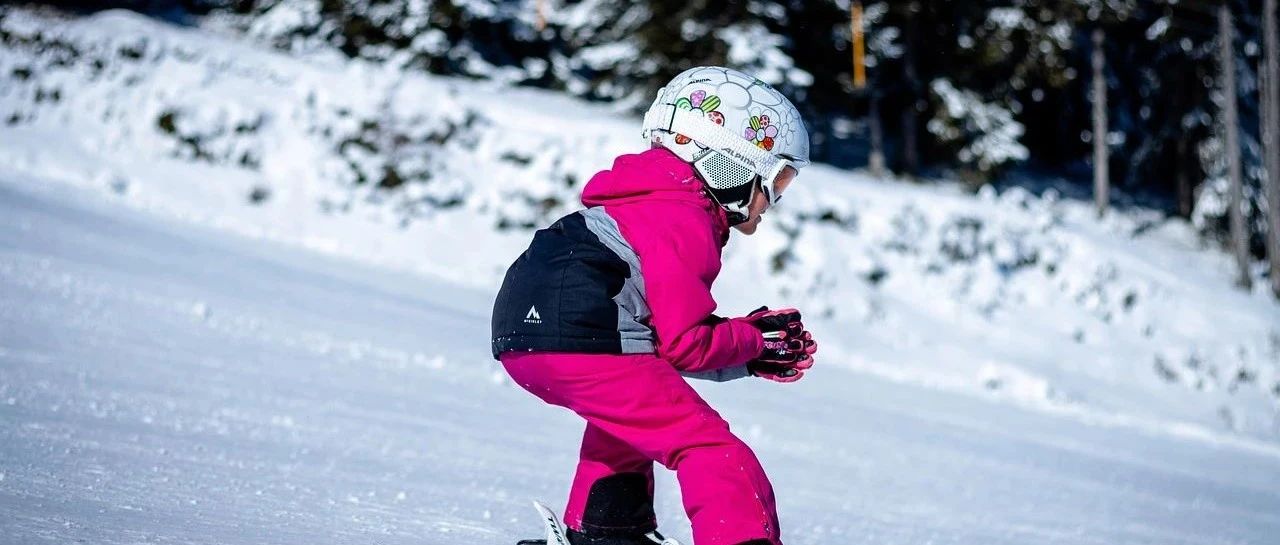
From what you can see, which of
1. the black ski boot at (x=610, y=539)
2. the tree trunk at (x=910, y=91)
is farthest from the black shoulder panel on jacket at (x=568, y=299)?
the tree trunk at (x=910, y=91)

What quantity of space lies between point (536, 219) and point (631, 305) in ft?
31.8

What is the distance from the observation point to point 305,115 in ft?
42.1

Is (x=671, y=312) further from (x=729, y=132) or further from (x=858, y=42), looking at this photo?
(x=858, y=42)

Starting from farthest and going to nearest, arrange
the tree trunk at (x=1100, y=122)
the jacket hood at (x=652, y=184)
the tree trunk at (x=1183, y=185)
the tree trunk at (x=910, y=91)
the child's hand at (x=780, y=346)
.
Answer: the tree trunk at (x=1183, y=185), the tree trunk at (x=1100, y=122), the tree trunk at (x=910, y=91), the child's hand at (x=780, y=346), the jacket hood at (x=652, y=184)

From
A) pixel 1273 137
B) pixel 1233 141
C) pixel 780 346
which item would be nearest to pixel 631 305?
pixel 780 346

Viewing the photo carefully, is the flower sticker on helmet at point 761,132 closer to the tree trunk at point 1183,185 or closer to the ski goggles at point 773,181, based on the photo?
the ski goggles at point 773,181

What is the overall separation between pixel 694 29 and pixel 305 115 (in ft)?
25.1

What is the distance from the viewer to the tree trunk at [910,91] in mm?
22719

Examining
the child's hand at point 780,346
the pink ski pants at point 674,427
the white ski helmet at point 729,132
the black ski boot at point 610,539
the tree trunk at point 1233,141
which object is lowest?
the black ski boot at point 610,539

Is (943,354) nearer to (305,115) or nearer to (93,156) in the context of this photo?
(305,115)

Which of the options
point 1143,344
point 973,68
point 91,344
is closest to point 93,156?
point 91,344

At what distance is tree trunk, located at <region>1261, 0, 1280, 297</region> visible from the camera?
1966 centimetres

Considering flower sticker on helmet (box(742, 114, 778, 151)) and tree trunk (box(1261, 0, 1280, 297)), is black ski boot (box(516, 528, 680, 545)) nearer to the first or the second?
flower sticker on helmet (box(742, 114, 778, 151))

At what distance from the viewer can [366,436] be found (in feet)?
14.4
